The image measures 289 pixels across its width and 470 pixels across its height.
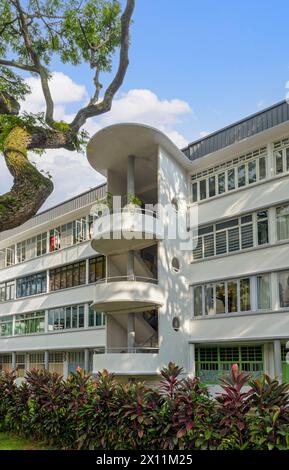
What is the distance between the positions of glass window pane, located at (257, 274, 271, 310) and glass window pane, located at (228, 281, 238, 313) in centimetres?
105

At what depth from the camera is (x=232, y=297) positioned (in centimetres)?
2016

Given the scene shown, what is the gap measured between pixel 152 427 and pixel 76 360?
18.2 m

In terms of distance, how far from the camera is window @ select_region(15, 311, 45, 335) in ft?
101

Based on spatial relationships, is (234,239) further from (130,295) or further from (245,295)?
(130,295)

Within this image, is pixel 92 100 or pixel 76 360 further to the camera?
pixel 76 360

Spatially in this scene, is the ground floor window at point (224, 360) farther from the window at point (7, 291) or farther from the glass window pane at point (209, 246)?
the window at point (7, 291)

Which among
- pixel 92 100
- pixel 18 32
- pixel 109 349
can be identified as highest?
pixel 18 32

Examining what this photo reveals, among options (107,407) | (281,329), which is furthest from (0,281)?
(107,407)

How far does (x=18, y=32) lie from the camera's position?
1219 centimetres

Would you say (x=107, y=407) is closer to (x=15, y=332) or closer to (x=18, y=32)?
(x=18, y=32)

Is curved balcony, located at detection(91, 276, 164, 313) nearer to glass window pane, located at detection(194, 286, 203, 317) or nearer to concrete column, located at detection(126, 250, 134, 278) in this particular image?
concrete column, located at detection(126, 250, 134, 278)

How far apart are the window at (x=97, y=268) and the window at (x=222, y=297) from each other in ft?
20.1

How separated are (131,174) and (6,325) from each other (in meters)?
18.1

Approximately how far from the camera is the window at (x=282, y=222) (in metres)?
18.9
